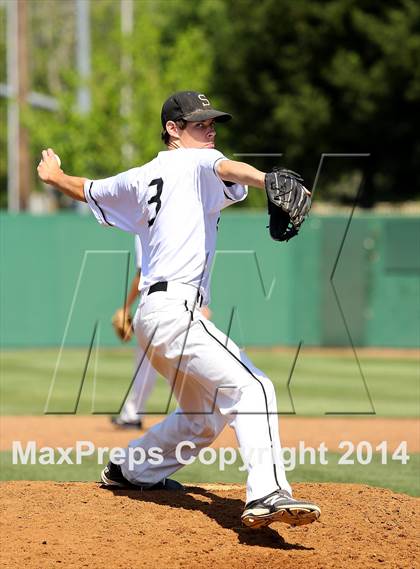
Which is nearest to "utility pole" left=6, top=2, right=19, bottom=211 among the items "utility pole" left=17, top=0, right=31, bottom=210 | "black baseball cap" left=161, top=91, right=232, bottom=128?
"utility pole" left=17, top=0, right=31, bottom=210

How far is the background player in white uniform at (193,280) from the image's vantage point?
17.1 feet

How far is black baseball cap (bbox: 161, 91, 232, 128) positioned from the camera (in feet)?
18.6

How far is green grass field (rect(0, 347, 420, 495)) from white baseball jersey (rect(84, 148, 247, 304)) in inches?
85.6

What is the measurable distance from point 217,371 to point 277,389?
821 cm

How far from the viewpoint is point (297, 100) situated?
99.0 ft

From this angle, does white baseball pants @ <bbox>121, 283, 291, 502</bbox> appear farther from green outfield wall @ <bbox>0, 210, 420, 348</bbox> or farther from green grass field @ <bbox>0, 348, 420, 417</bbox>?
green outfield wall @ <bbox>0, 210, 420, 348</bbox>

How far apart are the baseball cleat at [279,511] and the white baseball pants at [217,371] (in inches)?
1.7

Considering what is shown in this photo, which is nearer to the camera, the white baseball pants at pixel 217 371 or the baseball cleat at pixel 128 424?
the white baseball pants at pixel 217 371

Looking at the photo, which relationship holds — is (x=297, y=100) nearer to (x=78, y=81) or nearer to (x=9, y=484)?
(x=78, y=81)

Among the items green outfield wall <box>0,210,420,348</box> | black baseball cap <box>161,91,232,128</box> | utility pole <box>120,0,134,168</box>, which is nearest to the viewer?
black baseball cap <box>161,91,232,128</box>

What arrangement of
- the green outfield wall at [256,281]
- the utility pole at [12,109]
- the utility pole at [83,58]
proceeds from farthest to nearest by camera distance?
the utility pole at [12,109] → the utility pole at [83,58] → the green outfield wall at [256,281]

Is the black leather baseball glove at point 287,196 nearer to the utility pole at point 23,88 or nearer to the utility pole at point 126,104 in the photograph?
the utility pole at point 126,104

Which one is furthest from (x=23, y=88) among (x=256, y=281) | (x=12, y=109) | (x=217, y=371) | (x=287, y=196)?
(x=287, y=196)

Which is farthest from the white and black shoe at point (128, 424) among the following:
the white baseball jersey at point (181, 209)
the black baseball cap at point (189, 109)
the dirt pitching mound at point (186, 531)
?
the black baseball cap at point (189, 109)
